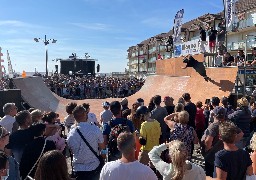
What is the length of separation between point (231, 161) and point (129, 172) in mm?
1177

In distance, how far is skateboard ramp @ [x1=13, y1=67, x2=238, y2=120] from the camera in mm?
13062

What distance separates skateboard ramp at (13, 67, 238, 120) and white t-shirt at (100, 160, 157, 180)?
993 cm

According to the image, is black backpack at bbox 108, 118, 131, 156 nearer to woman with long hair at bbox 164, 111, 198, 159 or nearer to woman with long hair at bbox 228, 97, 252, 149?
woman with long hair at bbox 164, 111, 198, 159

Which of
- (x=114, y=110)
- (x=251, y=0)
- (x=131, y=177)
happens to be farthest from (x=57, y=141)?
(x=251, y=0)

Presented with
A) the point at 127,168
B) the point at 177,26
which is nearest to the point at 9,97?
the point at 127,168

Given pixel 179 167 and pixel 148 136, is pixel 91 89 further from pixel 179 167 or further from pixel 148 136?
pixel 179 167

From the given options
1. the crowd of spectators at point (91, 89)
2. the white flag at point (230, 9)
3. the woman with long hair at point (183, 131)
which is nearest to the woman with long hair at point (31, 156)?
the woman with long hair at point (183, 131)

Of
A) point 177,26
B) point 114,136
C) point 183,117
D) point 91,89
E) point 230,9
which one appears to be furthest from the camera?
point 91,89

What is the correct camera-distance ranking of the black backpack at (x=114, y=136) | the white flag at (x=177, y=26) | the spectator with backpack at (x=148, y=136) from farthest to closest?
the white flag at (x=177, y=26), the spectator with backpack at (x=148, y=136), the black backpack at (x=114, y=136)

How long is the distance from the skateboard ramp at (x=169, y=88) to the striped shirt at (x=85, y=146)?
29.9ft

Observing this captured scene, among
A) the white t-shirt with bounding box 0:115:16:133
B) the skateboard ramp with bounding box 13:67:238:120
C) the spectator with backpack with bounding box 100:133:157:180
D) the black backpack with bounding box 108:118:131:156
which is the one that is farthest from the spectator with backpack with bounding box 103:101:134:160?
the skateboard ramp with bounding box 13:67:238:120

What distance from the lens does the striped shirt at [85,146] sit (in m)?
4.15

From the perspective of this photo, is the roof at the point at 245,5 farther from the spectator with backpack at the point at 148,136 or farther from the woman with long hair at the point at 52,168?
the woman with long hair at the point at 52,168

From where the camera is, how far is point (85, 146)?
4145 mm
